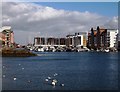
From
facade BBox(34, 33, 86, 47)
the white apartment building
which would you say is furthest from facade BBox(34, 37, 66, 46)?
the white apartment building

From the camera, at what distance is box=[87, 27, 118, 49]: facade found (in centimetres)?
14138

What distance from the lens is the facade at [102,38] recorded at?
141 m

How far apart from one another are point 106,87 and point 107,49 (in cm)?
12010

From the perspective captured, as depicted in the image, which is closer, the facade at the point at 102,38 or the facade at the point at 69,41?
the facade at the point at 102,38

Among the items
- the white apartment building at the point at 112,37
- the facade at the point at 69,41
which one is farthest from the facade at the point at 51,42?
the white apartment building at the point at 112,37

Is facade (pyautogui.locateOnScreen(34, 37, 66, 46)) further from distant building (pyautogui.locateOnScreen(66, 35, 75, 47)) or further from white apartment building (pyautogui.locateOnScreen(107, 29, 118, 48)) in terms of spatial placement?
white apartment building (pyautogui.locateOnScreen(107, 29, 118, 48))

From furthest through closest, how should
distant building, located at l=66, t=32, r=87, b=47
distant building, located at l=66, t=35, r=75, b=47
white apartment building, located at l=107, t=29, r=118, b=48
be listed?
distant building, located at l=66, t=35, r=75, b=47 < distant building, located at l=66, t=32, r=87, b=47 < white apartment building, located at l=107, t=29, r=118, b=48

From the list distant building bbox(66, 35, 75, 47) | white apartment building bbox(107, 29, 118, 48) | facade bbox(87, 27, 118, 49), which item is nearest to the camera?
white apartment building bbox(107, 29, 118, 48)

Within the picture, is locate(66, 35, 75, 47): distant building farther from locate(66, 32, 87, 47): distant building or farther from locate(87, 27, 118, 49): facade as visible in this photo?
locate(87, 27, 118, 49): facade

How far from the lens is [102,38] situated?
149 m

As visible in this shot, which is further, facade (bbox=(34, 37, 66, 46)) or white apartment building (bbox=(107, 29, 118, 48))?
facade (bbox=(34, 37, 66, 46))

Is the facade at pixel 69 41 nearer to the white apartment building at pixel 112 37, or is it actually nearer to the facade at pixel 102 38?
the facade at pixel 102 38

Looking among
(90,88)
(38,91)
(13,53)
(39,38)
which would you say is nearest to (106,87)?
(90,88)

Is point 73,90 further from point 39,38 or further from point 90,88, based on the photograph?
point 39,38
